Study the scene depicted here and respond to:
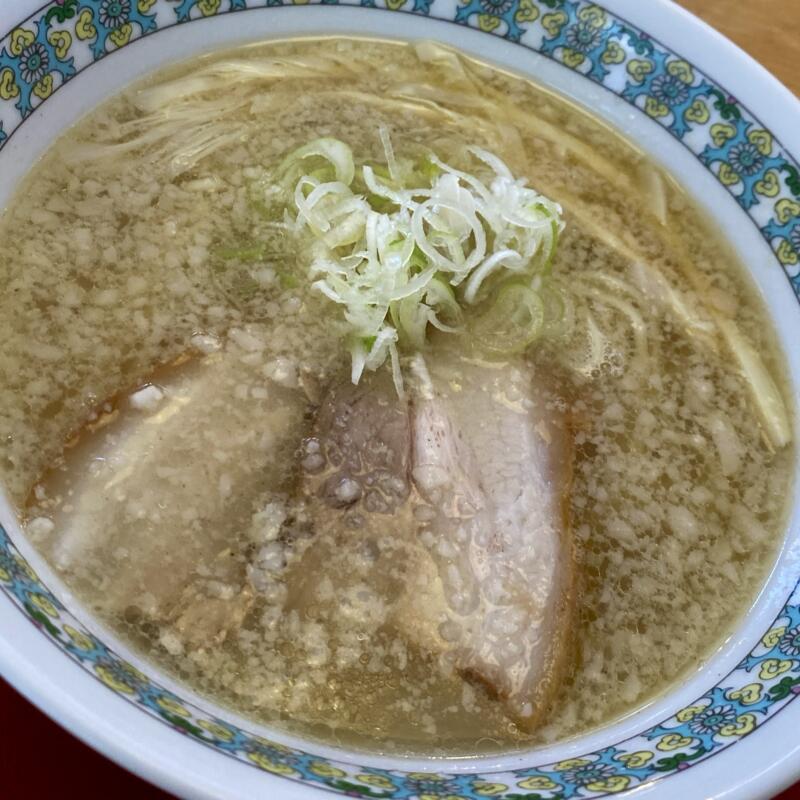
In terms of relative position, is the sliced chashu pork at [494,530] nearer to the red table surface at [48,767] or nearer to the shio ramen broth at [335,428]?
the shio ramen broth at [335,428]

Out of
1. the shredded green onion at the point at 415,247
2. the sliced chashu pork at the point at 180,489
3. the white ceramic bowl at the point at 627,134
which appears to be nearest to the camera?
the white ceramic bowl at the point at 627,134

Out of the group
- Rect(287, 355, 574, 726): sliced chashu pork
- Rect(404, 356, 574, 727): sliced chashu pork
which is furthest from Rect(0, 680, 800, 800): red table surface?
Rect(404, 356, 574, 727): sliced chashu pork

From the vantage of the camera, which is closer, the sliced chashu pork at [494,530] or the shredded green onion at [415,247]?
the sliced chashu pork at [494,530]

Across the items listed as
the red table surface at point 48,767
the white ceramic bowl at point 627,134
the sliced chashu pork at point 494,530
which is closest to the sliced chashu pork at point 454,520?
the sliced chashu pork at point 494,530

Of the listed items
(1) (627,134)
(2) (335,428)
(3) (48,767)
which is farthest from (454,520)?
(1) (627,134)

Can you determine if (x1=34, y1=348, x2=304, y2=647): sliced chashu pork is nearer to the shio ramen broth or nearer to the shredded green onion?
the shio ramen broth

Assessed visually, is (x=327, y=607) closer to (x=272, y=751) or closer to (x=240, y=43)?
(x=272, y=751)
